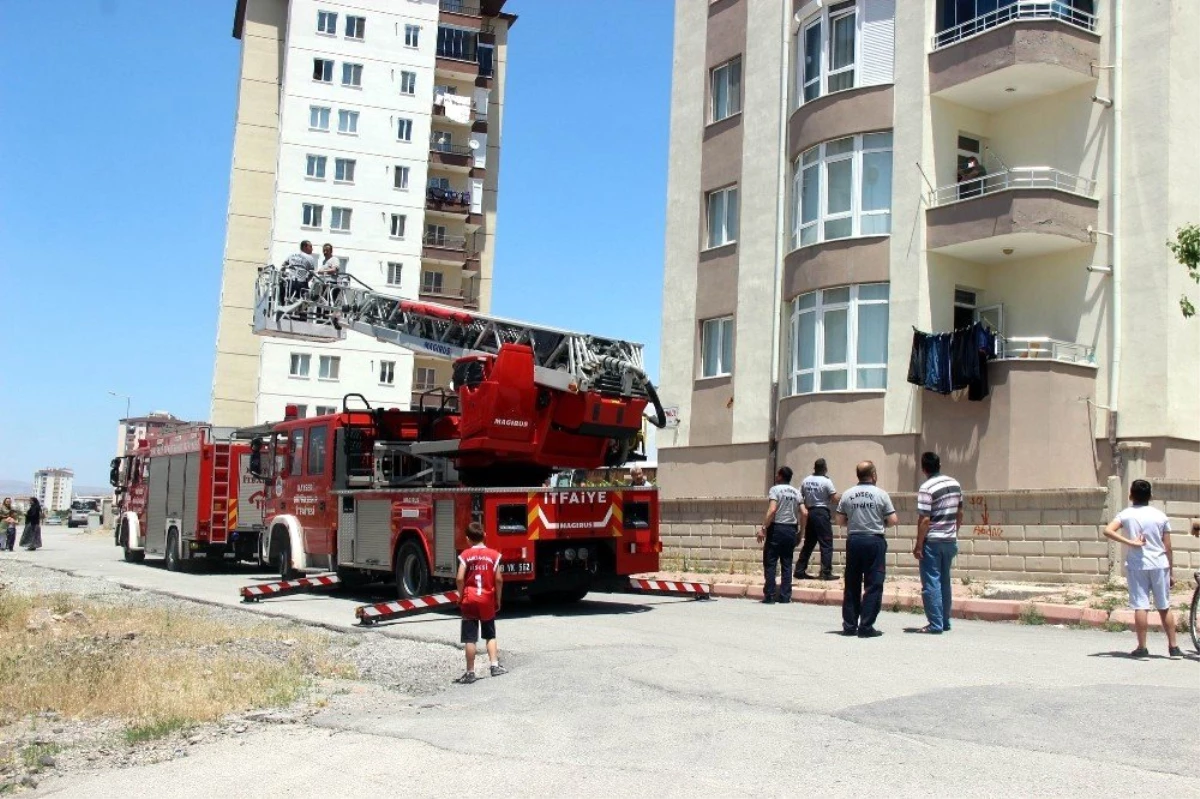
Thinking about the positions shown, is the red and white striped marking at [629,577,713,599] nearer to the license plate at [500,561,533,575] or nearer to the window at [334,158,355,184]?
the license plate at [500,561,533,575]

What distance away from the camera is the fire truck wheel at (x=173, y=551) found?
24938mm

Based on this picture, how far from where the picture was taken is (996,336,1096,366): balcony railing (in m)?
21.7

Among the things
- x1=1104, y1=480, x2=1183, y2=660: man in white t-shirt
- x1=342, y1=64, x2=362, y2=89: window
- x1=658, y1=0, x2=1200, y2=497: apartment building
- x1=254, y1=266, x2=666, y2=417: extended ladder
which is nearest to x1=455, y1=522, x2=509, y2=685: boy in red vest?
x1=254, y1=266, x2=666, y2=417: extended ladder

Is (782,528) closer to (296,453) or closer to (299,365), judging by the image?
(296,453)

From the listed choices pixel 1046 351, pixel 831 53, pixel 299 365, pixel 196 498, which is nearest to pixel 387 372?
pixel 299 365

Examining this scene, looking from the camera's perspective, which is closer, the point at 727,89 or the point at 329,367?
the point at 727,89

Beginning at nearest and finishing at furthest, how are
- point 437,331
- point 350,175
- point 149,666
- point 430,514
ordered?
point 149,666 → point 430,514 → point 437,331 → point 350,175

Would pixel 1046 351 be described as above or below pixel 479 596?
above

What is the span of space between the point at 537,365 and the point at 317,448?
525 centimetres

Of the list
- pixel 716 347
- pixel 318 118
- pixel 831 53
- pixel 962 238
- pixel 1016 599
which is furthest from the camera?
pixel 318 118

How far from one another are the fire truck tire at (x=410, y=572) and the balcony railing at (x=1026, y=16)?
1435cm

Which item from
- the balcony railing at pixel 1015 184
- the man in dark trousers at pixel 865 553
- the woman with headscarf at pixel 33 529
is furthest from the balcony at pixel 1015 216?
the woman with headscarf at pixel 33 529

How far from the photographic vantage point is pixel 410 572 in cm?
1594

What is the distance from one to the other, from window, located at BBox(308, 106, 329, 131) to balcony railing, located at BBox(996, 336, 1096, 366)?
141 ft
